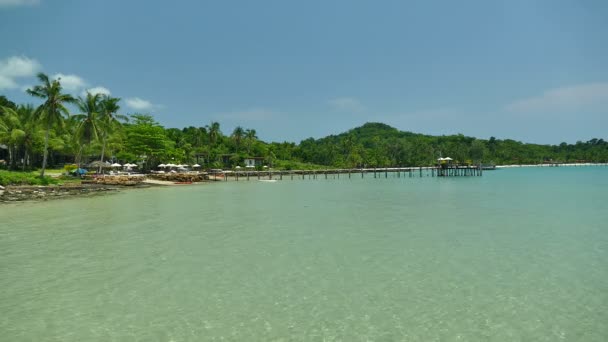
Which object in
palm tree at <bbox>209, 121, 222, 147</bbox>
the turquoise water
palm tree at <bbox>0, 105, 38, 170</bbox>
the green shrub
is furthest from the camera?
palm tree at <bbox>209, 121, 222, 147</bbox>

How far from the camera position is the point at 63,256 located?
11805mm

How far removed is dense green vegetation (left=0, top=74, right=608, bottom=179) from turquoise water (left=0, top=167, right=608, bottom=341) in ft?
99.0

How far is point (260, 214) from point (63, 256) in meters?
11.2

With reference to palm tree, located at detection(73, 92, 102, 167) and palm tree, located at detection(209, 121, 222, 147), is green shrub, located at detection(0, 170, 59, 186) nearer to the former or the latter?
palm tree, located at detection(73, 92, 102, 167)

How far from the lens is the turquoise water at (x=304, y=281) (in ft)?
22.0

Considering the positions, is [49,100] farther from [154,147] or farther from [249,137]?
[249,137]

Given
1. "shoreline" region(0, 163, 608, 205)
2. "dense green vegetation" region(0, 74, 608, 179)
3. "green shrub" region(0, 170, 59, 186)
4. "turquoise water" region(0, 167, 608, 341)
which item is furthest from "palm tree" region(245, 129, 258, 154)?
"turquoise water" region(0, 167, 608, 341)

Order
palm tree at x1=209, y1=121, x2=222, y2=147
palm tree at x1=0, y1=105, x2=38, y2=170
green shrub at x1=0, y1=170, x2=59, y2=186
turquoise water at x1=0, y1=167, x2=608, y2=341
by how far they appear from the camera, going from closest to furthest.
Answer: turquoise water at x1=0, y1=167, x2=608, y2=341 < green shrub at x1=0, y1=170, x2=59, y2=186 < palm tree at x1=0, y1=105, x2=38, y2=170 < palm tree at x1=209, y1=121, x2=222, y2=147

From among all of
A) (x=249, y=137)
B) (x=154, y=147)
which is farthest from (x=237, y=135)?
(x=154, y=147)

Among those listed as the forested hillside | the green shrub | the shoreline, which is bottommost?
the shoreline

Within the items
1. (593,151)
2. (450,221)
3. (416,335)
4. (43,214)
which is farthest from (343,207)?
(593,151)

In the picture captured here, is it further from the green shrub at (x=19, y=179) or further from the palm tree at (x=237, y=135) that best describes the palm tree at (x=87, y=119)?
the palm tree at (x=237, y=135)

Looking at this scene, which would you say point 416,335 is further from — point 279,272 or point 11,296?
point 11,296

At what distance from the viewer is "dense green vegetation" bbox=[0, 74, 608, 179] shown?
146ft
